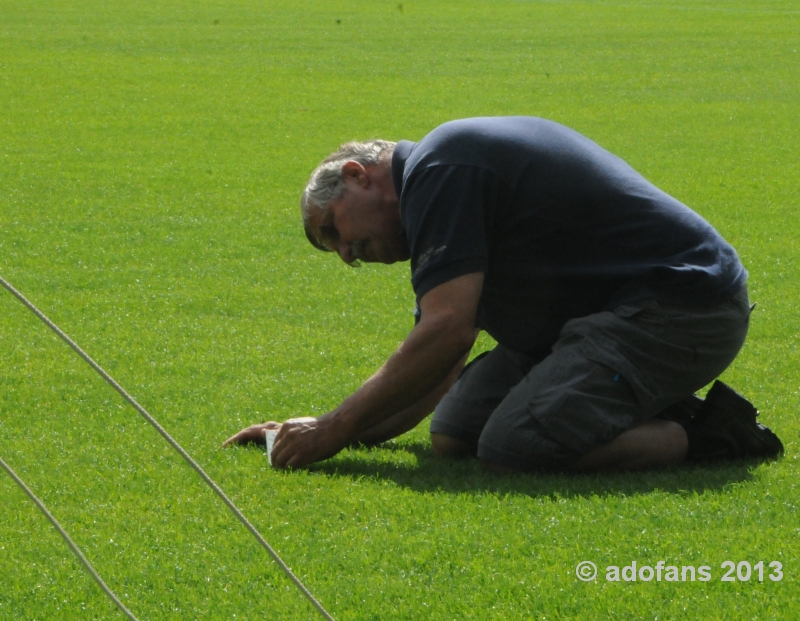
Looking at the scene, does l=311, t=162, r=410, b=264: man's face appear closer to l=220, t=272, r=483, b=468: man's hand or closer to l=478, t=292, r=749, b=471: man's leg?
l=220, t=272, r=483, b=468: man's hand

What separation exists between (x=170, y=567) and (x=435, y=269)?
111 cm

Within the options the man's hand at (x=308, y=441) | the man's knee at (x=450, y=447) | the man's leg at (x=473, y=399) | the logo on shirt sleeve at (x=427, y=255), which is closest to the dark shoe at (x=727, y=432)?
the man's leg at (x=473, y=399)

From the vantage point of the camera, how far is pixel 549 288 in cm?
376

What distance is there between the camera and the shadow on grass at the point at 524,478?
11.4 feet

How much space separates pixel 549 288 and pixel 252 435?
1.06 metres

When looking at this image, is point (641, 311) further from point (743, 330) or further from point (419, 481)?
point (419, 481)

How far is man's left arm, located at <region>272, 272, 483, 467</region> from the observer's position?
347 centimetres

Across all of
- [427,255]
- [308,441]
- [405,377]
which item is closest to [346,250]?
[427,255]

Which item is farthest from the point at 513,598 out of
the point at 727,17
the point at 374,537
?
the point at 727,17

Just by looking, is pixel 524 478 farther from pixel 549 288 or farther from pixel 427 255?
pixel 427 255

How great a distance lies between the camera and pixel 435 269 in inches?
137

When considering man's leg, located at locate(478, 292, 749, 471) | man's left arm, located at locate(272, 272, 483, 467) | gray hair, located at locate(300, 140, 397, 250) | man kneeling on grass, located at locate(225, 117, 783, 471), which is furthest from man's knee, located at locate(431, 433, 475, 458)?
gray hair, located at locate(300, 140, 397, 250)

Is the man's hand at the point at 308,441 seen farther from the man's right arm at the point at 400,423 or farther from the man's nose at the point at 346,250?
the man's nose at the point at 346,250

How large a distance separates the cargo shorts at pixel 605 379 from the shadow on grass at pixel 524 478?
82mm
